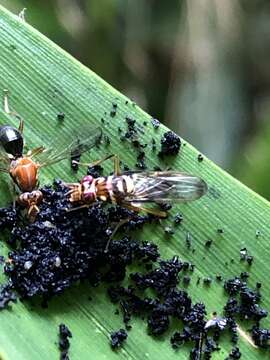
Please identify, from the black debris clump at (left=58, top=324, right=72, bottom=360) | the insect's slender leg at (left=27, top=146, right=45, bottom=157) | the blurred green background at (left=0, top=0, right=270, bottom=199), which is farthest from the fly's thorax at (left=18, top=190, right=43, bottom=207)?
the blurred green background at (left=0, top=0, right=270, bottom=199)

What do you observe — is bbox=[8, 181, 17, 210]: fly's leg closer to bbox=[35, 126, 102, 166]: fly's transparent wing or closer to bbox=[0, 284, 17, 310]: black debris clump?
bbox=[35, 126, 102, 166]: fly's transparent wing

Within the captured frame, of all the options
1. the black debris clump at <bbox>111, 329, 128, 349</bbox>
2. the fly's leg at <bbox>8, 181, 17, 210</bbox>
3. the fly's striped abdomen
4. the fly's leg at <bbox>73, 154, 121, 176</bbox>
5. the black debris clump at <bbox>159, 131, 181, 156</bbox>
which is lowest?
the black debris clump at <bbox>111, 329, 128, 349</bbox>

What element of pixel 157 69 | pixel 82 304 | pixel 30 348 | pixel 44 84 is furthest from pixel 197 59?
pixel 30 348

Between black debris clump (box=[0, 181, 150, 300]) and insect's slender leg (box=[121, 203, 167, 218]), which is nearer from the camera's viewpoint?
black debris clump (box=[0, 181, 150, 300])

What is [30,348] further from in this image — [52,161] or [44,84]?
[44,84]

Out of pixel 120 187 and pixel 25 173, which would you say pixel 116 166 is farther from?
pixel 25 173

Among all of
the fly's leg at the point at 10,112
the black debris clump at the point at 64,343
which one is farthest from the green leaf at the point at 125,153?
the black debris clump at the point at 64,343
